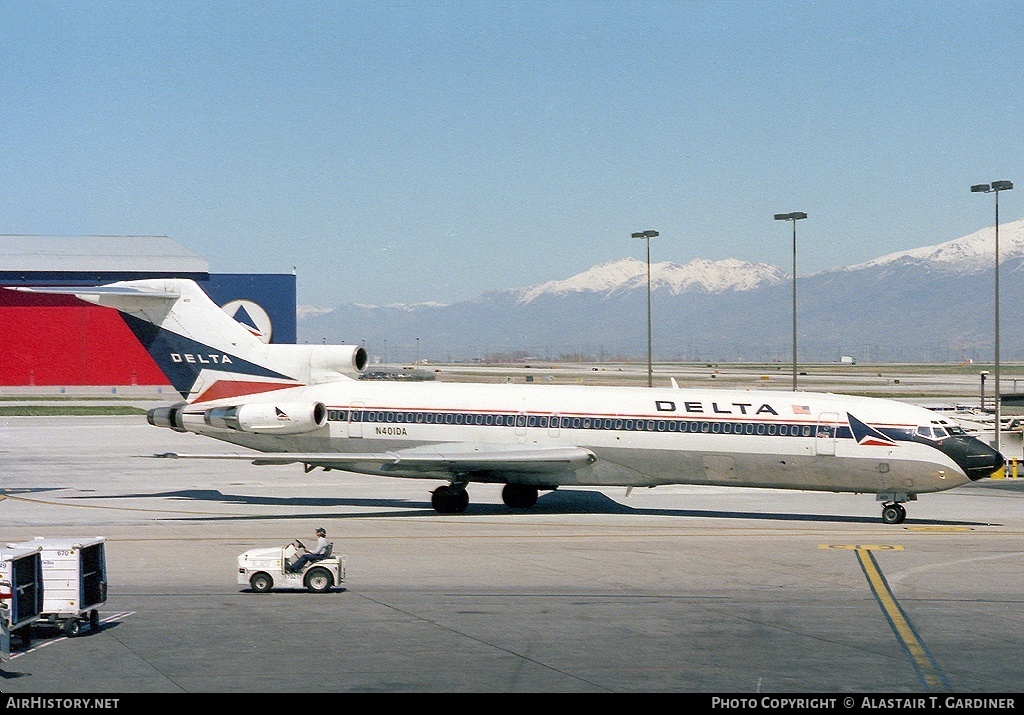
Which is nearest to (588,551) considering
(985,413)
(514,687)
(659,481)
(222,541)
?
(659,481)

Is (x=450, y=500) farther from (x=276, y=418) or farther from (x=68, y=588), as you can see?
(x=68, y=588)

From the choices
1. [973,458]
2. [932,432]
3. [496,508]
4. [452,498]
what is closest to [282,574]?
[452,498]

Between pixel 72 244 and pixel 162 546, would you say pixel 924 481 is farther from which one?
pixel 72 244

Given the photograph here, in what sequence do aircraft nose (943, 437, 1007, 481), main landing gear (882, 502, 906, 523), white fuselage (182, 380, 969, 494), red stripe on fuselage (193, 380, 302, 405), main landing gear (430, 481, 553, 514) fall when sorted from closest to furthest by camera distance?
aircraft nose (943, 437, 1007, 481), white fuselage (182, 380, 969, 494), main landing gear (882, 502, 906, 523), main landing gear (430, 481, 553, 514), red stripe on fuselage (193, 380, 302, 405)

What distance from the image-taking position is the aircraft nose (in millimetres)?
32156

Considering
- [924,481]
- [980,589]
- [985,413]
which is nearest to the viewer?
[980,589]

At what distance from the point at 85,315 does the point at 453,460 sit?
8171cm

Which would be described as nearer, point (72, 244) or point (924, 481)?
point (924, 481)

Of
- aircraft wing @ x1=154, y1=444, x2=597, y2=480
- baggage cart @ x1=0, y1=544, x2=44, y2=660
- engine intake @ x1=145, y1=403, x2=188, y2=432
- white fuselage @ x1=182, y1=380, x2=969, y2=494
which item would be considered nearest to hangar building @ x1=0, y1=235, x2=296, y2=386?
engine intake @ x1=145, y1=403, x2=188, y2=432

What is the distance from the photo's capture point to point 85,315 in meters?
108

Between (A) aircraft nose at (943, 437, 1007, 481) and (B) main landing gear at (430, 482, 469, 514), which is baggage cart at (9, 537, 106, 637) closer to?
(B) main landing gear at (430, 482, 469, 514)

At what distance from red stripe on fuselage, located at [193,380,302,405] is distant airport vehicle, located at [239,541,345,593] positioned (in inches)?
608

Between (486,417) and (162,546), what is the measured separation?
10781 millimetres
